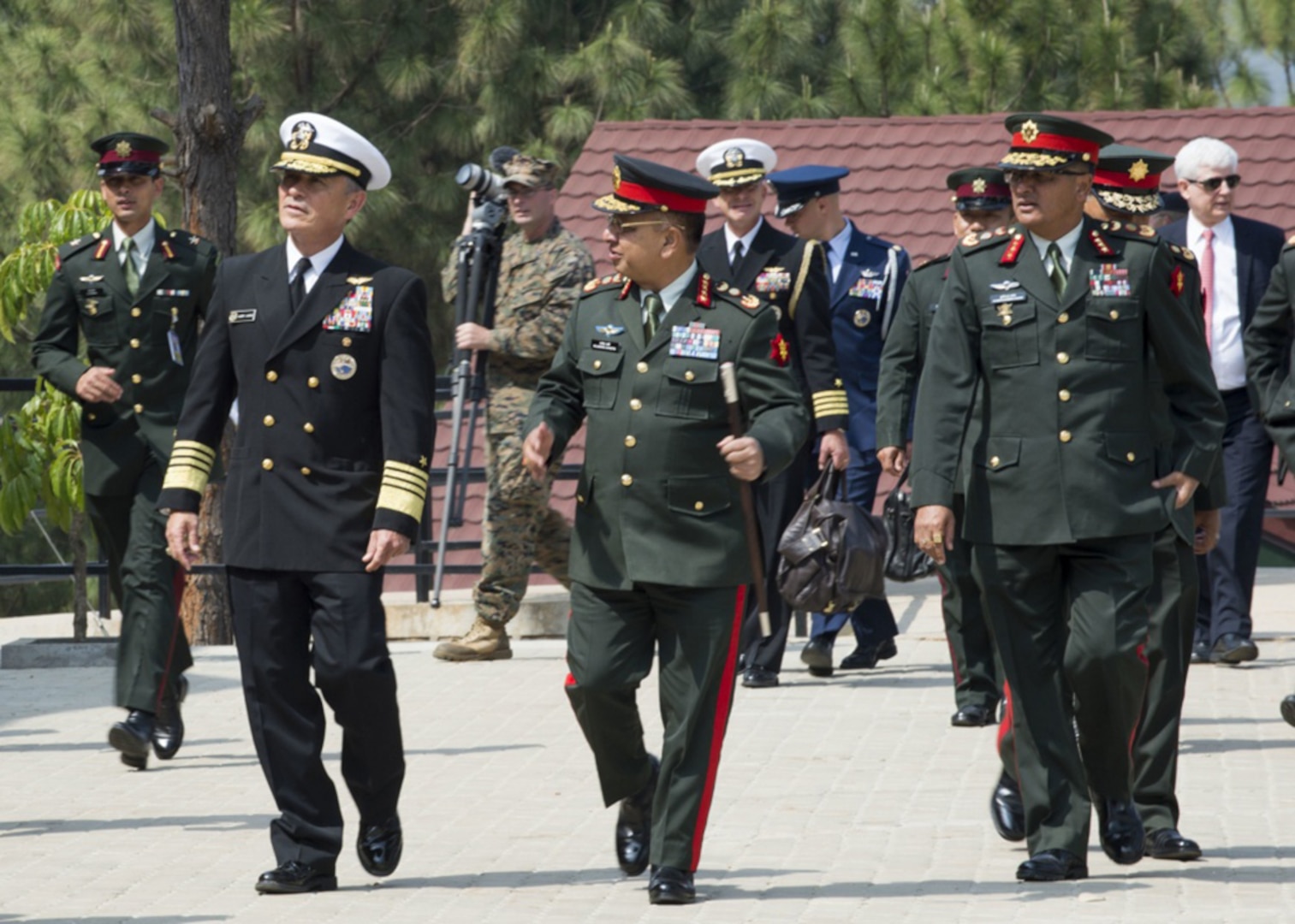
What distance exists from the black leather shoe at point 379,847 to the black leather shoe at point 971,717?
3.56 m

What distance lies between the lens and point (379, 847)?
23.7 feet

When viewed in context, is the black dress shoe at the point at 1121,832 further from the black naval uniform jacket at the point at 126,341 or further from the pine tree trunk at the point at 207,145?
the pine tree trunk at the point at 207,145

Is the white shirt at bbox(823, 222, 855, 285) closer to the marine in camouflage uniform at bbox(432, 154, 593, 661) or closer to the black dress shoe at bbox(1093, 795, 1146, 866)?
the marine in camouflage uniform at bbox(432, 154, 593, 661)

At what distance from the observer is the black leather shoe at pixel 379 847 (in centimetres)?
723

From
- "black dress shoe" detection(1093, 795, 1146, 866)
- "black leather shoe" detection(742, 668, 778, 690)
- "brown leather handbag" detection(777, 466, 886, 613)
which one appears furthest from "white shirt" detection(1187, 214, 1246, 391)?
"black dress shoe" detection(1093, 795, 1146, 866)

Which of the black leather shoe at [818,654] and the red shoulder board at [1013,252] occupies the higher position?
the red shoulder board at [1013,252]

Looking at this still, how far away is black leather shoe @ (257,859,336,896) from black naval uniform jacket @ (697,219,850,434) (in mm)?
4423

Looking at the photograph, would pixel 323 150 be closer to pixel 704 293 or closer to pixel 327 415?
pixel 327 415

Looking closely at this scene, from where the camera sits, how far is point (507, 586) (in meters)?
12.5

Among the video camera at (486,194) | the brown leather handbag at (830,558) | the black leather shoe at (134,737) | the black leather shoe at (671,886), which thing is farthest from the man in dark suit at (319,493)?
the video camera at (486,194)

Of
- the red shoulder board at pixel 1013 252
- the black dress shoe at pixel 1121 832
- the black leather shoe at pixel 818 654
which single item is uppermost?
the red shoulder board at pixel 1013 252

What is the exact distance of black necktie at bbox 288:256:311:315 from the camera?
7191 mm

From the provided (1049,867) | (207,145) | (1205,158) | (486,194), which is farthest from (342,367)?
(207,145)

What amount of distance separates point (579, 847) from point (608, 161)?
12.9 meters
